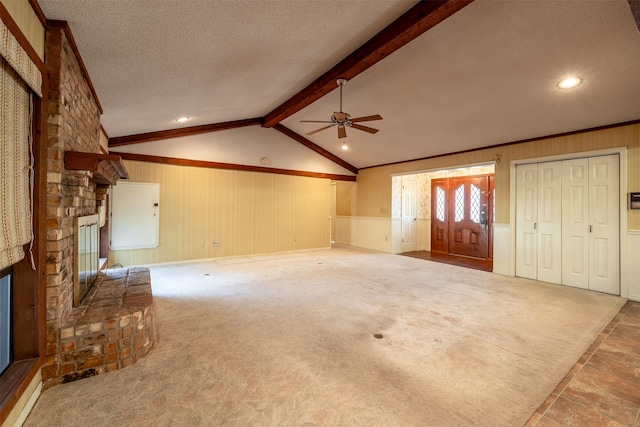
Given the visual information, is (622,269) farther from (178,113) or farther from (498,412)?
(178,113)

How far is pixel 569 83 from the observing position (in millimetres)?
3410

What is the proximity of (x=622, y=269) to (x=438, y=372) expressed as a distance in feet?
12.9

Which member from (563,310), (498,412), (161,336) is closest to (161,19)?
(161,336)

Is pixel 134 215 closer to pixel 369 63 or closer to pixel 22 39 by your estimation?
pixel 22 39

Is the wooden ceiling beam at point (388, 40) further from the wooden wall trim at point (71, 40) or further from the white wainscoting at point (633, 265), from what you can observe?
the white wainscoting at point (633, 265)

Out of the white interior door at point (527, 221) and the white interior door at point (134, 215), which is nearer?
the white interior door at point (527, 221)

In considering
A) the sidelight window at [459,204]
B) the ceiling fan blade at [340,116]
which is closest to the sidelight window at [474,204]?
the sidelight window at [459,204]

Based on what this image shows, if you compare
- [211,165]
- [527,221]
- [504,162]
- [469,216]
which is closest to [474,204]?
[469,216]

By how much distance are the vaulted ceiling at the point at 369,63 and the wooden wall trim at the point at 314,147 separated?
1.31 metres

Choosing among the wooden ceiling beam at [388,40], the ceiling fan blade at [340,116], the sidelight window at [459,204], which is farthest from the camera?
the sidelight window at [459,204]

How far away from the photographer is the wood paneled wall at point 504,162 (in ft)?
12.9

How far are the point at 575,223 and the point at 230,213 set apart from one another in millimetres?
6516

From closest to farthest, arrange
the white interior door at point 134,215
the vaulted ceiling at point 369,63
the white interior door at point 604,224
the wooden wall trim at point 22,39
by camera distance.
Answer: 1. the wooden wall trim at point 22,39
2. the vaulted ceiling at point 369,63
3. the white interior door at point 604,224
4. the white interior door at point 134,215

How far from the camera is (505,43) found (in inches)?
115
